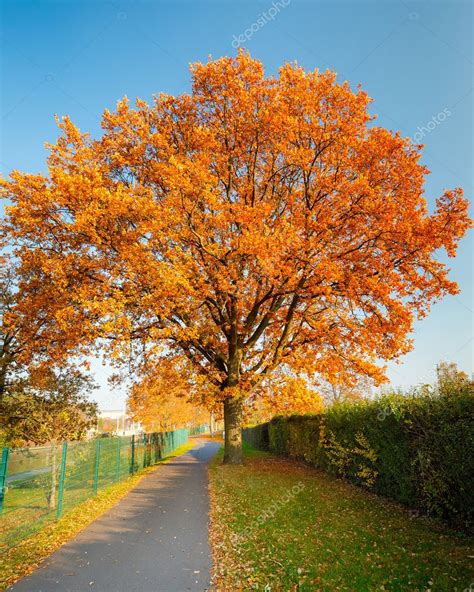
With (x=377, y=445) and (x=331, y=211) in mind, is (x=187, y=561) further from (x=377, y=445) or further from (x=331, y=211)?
(x=331, y=211)

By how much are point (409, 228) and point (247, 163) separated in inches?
311

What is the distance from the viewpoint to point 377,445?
10484 mm

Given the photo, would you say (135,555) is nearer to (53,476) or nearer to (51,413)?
(53,476)

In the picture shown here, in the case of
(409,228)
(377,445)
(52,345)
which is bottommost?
(377,445)

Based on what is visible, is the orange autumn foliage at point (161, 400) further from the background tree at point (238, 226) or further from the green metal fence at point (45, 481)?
the green metal fence at point (45, 481)

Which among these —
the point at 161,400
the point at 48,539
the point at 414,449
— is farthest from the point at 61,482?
the point at 161,400

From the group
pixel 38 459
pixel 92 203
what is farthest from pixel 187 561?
pixel 92 203

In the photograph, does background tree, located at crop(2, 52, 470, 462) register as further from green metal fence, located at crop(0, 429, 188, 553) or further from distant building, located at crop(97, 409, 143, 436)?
distant building, located at crop(97, 409, 143, 436)

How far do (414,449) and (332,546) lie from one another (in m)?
3.11

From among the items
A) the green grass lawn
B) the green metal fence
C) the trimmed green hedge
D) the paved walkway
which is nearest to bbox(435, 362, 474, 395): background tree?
the trimmed green hedge

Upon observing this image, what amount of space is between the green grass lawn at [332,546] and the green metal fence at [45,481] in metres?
3.95

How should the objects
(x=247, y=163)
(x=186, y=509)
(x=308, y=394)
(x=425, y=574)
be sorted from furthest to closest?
(x=247, y=163) → (x=308, y=394) → (x=186, y=509) → (x=425, y=574)

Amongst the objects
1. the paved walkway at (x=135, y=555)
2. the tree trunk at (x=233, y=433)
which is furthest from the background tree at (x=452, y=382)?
the tree trunk at (x=233, y=433)

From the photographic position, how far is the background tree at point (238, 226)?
1341 centimetres
